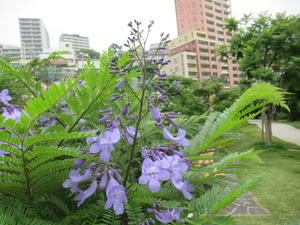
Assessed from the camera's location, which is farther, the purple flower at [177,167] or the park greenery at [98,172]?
the purple flower at [177,167]

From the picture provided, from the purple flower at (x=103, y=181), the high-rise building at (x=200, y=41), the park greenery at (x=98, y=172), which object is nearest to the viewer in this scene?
the park greenery at (x=98, y=172)

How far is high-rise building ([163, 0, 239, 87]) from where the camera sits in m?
50.2

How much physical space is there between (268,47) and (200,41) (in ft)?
140

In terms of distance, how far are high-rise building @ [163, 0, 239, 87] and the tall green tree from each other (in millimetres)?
37258

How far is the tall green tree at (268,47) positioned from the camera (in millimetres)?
9547

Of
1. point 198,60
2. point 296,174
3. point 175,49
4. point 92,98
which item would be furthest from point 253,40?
point 175,49

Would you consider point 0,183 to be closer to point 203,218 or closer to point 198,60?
point 203,218

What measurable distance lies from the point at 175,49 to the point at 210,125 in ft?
188

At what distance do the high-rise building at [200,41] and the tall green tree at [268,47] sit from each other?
122 ft

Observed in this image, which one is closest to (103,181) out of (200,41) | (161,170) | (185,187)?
(161,170)

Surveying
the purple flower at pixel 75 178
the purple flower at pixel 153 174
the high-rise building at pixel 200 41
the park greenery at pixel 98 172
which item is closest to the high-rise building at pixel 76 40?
the high-rise building at pixel 200 41

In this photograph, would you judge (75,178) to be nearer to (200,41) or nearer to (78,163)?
(78,163)

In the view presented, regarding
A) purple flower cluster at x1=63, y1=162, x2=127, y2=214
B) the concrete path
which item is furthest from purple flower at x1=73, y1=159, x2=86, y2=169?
the concrete path

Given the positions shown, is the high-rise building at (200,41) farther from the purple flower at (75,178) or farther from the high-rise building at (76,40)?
the high-rise building at (76,40)
